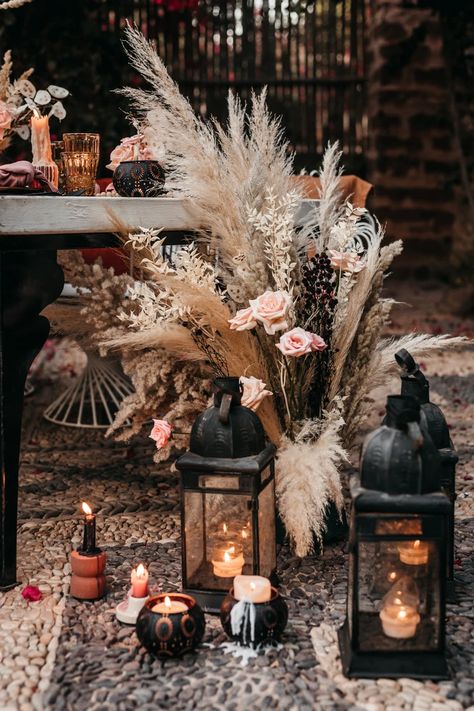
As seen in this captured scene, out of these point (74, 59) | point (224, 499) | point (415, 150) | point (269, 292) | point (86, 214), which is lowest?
point (224, 499)

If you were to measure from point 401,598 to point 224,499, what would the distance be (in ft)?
1.35

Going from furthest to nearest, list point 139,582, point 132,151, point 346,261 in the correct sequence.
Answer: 1. point 132,151
2. point 346,261
3. point 139,582

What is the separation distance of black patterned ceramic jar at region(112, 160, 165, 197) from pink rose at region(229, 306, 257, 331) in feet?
1.42

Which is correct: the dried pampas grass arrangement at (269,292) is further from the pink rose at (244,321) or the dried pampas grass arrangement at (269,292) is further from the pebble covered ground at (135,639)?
the pebble covered ground at (135,639)

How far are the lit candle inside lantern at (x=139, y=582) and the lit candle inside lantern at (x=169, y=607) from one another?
108mm

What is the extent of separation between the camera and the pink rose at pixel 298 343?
1914mm

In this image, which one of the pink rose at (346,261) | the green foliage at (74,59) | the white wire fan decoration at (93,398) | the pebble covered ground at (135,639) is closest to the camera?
the pebble covered ground at (135,639)

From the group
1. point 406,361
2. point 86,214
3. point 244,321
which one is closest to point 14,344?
point 86,214

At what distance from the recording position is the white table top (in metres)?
1.86

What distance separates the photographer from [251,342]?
211cm

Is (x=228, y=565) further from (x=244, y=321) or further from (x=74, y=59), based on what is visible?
(x=74, y=59)

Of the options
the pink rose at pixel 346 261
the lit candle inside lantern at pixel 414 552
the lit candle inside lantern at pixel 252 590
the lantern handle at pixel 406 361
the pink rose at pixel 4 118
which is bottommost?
the lit candle inside lantern at pixel 252 590

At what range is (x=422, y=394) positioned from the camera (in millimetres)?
1856

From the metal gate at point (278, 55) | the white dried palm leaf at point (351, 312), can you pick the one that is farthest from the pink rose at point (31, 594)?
the metal gate at point (278, 55)
